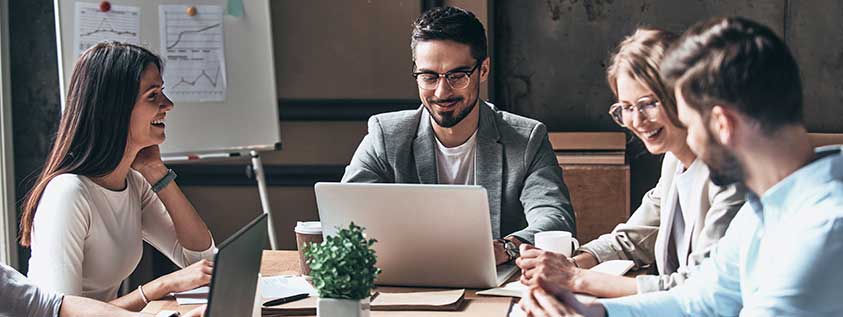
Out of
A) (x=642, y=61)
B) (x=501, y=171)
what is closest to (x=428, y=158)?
(x=501, y=171)

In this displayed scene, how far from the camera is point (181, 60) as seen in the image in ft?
12.0

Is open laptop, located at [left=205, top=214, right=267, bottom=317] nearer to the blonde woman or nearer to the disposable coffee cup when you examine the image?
the disposable coffee cup

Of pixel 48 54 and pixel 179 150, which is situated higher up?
pixel 48 54

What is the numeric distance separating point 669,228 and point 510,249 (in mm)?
385

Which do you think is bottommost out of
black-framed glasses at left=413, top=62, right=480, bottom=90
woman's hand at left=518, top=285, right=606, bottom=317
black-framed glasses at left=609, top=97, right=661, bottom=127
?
woman's hand at left=518, top=285, right=606, bottom=317

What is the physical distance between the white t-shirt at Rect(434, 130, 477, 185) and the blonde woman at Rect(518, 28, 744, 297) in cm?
57

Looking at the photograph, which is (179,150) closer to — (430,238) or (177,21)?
(177,21)

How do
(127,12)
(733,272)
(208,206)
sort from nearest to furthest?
(733,272) → (127,12) → (208,206)

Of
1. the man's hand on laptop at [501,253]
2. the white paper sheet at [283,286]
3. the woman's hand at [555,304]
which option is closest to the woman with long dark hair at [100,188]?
the white paper sheet at [283,286]

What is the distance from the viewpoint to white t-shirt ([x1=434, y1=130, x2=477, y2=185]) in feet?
8.78

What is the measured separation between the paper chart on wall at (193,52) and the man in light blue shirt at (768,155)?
2454 mm

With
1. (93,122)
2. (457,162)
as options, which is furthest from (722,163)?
(93,122)

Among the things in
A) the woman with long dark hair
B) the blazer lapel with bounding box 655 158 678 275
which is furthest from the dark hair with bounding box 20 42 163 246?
the blazer lapel with bounding box 655 158 678 275

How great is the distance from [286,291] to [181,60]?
1.76 metres
